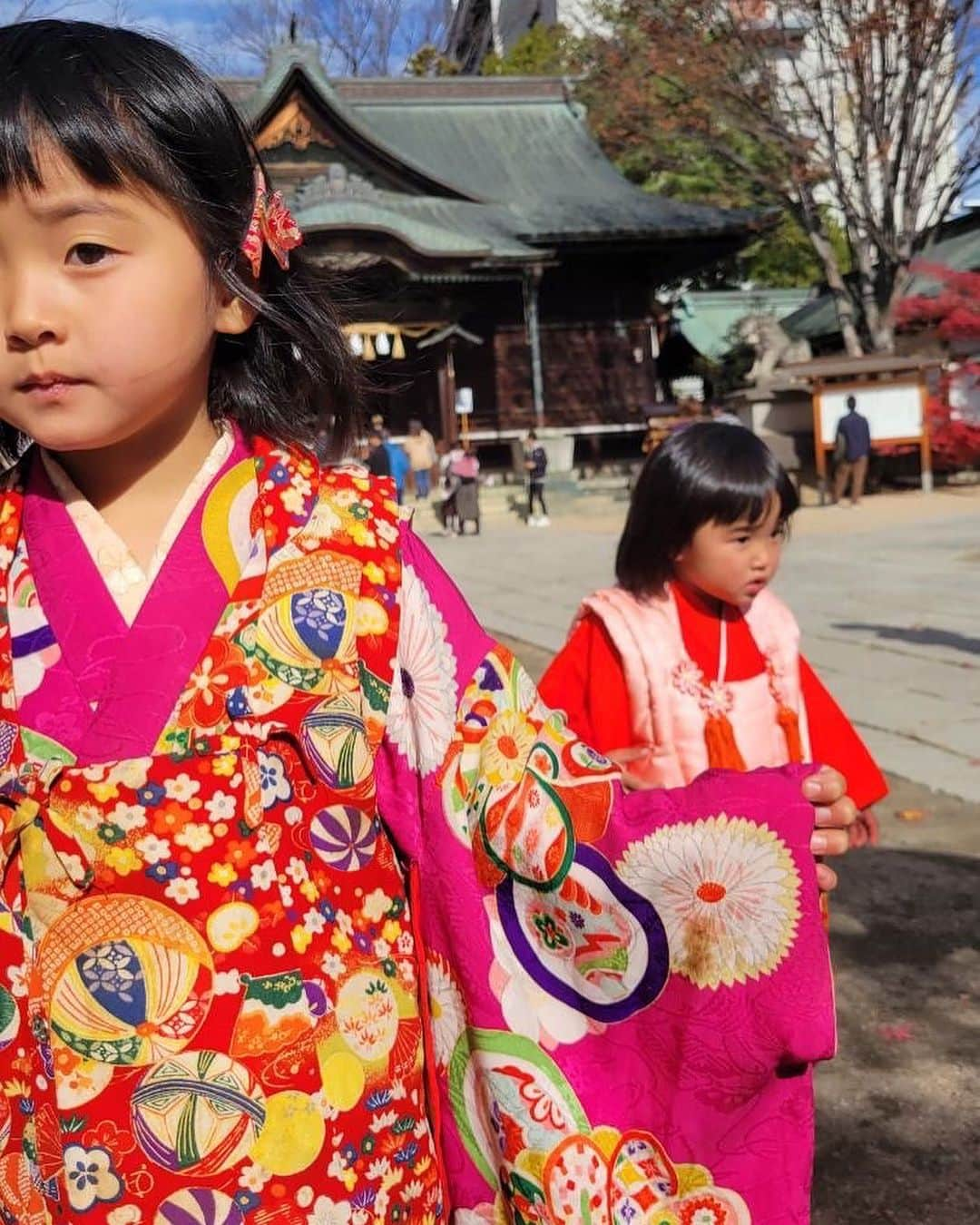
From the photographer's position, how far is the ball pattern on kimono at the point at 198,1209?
3.75 feet

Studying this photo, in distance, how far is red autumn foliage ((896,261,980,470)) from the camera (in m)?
16.3

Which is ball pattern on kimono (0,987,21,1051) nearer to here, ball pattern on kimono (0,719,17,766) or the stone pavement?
ball pattern on kimono (0,719,17,766)

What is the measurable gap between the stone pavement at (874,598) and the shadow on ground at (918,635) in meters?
0.01

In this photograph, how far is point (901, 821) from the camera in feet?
13.2

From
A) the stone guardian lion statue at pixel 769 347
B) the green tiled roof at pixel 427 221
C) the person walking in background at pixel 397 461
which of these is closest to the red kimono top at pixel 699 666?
the person walking in background at pixel 397 461

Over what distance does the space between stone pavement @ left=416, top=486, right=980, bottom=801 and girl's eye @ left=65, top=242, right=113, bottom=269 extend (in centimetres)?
377

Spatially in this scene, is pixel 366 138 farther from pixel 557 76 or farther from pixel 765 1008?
pixel 765 1008

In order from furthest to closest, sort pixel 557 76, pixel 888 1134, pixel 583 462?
pixel 557 76 → pixel 583 462 → pixel 888 1134

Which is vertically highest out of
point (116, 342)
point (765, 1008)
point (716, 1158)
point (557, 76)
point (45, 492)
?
point (557, 76)

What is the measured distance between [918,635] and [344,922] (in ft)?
21.2

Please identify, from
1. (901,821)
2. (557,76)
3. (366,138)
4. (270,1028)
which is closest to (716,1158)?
(270,1028)

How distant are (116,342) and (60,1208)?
79 cm

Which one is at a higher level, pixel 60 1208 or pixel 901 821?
pixel 60 1208

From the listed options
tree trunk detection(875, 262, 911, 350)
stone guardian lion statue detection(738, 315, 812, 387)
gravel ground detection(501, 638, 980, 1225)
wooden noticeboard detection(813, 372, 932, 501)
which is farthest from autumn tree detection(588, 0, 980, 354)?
gravel ground detection(501, 638, 980, 1225)
